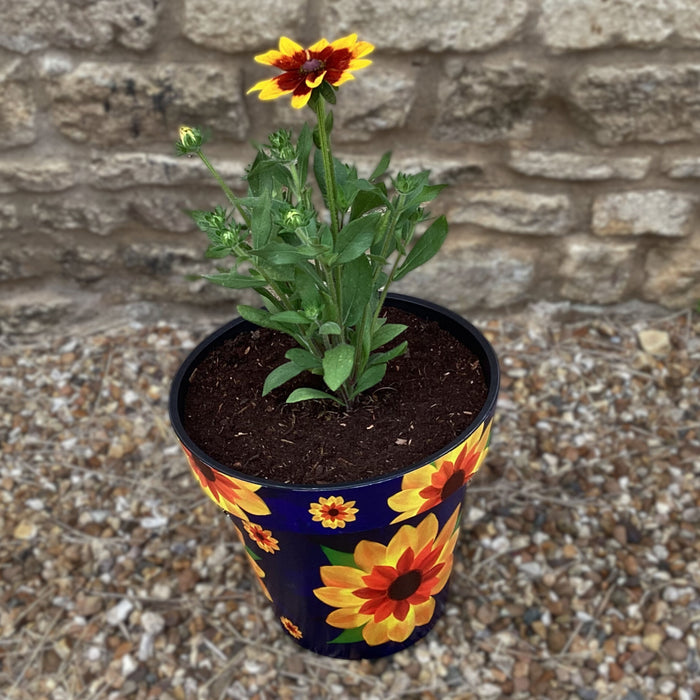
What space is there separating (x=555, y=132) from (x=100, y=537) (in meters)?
1.36

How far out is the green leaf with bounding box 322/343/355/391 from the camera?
0.89 meters

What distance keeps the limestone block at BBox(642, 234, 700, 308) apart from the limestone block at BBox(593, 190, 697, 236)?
0.06 metres

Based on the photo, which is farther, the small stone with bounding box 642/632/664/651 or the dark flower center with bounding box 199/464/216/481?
the small stone with bounding box 642/632/664/651

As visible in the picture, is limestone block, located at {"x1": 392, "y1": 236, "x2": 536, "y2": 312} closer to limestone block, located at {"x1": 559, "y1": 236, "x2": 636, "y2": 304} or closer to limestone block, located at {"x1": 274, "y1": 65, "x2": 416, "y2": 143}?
limestone block, located at {"x1": 559, "y1": 236, "x2": 636, "y2": 304}

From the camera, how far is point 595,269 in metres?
1.88

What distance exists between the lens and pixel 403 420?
1.04 meters

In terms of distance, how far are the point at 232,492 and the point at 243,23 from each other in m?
1.05

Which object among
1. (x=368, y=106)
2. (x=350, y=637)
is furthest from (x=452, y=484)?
(x=368, y=106)

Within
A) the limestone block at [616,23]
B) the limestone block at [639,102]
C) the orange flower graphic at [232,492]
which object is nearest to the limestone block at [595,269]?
the limestone block at [639,102]

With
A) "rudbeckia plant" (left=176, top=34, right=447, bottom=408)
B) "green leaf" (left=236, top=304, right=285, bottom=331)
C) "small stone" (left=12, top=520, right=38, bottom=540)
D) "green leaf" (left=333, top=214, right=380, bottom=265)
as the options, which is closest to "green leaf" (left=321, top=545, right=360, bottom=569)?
"rudbeckia plant" (left=176, top=34, right=447, bottom=408)

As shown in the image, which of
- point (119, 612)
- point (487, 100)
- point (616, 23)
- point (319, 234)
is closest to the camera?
point (319, 234)

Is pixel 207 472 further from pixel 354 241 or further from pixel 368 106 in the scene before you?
pixel 368 106

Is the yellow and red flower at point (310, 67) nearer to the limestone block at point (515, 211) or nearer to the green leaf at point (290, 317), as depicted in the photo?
the green leaf at point (290, 317)

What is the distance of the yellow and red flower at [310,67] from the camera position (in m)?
0.73
